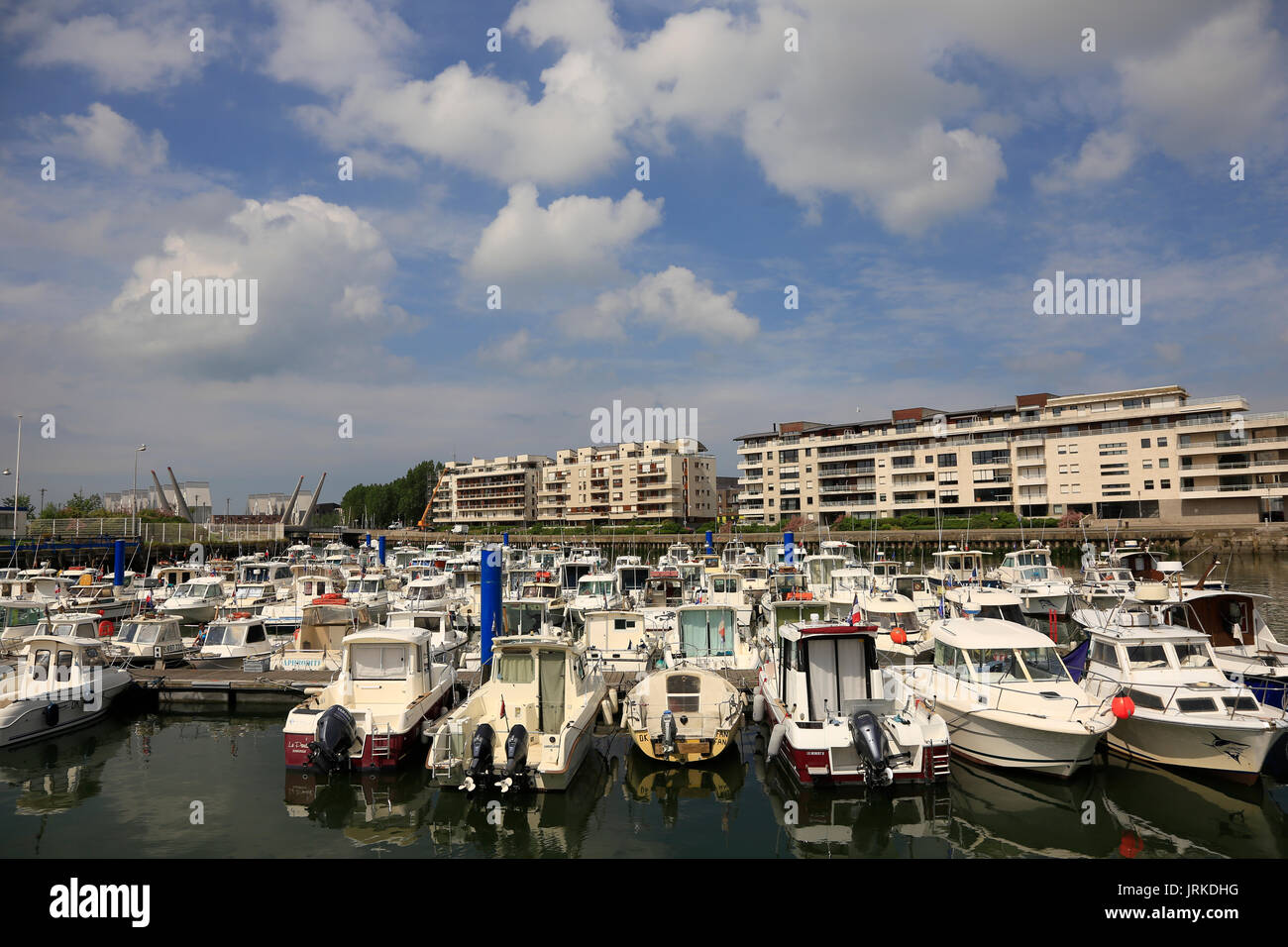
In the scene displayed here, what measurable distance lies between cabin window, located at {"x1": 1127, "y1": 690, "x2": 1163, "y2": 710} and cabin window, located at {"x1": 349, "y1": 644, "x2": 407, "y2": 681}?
14.6 metres

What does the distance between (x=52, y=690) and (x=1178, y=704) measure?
23618 millimetres

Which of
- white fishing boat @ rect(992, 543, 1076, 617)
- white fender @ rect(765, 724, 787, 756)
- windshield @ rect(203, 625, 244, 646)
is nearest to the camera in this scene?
white fender @ rect(765, 724, 787, 756)

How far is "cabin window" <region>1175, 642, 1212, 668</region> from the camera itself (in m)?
14.9

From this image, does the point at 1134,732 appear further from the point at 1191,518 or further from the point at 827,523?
the point at 827,523

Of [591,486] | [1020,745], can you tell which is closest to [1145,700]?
[1020,745]

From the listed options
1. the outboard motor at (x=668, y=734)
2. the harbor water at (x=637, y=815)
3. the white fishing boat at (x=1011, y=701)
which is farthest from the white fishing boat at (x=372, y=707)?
the white fishing boat at (x=1011, y=701)

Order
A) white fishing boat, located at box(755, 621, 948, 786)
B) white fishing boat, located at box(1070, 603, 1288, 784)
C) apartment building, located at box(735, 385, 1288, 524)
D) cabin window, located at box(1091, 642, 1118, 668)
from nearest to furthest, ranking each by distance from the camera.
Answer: white fishing boat, located at box(1070, 603, 1288, 784)
white fishing boat, located at box(755, 621, 948, 786)
cabin window, located at box(1091, 642, 1118, 668)
apartment building, located at box(735, 385, 1288, 524)

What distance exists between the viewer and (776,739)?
1438 cm

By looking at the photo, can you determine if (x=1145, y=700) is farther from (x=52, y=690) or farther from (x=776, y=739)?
(x=52, y=690)

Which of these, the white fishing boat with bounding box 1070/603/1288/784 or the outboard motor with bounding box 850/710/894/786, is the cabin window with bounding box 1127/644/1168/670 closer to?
the white fishing boat with bounding box 1070/603/1288/784

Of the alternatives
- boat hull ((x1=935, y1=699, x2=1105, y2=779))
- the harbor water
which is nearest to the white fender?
the harbor water
